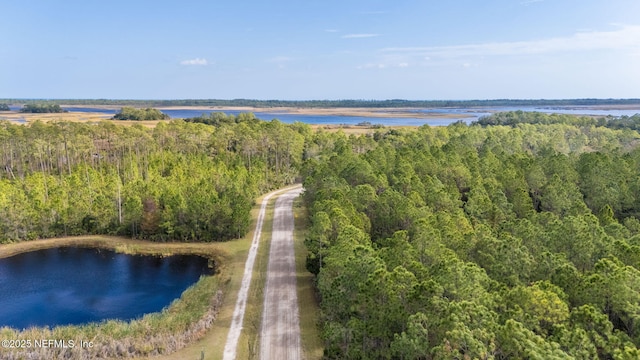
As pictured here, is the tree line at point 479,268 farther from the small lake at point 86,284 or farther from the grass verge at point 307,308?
the small lake at point 86,284

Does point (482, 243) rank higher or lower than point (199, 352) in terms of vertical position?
higher

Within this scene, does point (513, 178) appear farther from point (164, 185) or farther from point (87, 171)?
point (87, 171)

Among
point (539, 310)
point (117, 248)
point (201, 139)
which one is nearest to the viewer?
point (539, 310)

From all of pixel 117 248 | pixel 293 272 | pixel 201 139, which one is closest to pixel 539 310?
pixel 293 272

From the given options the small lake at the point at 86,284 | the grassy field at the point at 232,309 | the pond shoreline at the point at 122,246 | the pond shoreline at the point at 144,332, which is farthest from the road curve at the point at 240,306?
the small lake at the point at 86,284

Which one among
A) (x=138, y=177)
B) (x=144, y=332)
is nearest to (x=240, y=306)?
(x=144, y=332)

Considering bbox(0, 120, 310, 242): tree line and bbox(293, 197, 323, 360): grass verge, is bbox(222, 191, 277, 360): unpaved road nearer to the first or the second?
bbox(293, 197, 323, 360): grass verge

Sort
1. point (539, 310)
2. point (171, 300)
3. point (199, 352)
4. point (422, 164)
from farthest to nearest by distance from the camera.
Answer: point (422, 164) → point (171, 300) → point (199, 352) → point (539, 310)

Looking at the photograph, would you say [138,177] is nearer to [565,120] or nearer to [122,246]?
[122,246]
